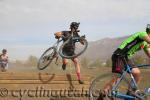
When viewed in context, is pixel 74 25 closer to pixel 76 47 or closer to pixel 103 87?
pixel 76 47

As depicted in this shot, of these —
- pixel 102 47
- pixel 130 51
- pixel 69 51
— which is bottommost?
pixel 130 51

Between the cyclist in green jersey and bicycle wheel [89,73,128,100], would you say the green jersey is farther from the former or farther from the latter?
bicycle wheel [89,73,128,100]

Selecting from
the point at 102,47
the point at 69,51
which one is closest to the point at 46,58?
the point at 69,51

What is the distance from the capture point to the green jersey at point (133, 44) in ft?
32.1

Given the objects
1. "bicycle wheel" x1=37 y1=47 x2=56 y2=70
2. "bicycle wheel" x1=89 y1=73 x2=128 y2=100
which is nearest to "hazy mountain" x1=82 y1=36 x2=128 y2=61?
"bicycle wheel" x1=37 y1=47 x2=56 y2=70

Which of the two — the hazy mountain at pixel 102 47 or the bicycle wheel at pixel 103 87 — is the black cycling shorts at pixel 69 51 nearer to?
the bicycle wheel at pixel 103 87

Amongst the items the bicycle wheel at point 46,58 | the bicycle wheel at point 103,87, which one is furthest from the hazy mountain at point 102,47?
the bicycle wheel at point 103,87

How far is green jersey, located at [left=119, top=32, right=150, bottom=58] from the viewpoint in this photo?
9.79m

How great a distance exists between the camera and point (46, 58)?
13992 mm

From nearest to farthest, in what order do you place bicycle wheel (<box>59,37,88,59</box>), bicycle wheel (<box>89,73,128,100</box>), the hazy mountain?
bicycle wheel (<box>89,73,128,100</box>) → bicycle wheel (<box>59,37,88,59</box>) → the hazy mountain

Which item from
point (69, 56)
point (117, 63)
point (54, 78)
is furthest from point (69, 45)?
point (117, 63)

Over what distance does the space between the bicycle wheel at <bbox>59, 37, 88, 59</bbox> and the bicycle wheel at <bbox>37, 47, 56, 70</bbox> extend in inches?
27.6

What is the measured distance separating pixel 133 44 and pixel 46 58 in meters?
4.66

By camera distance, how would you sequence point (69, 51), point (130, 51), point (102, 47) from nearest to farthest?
point (130, 51) < point (69, 51) < point (102, 47)
